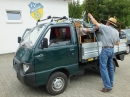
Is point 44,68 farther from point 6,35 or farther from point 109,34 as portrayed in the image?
point 6,35

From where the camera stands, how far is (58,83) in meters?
4.08

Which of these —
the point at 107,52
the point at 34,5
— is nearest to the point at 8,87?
the point at 107,52

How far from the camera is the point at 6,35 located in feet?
31.9

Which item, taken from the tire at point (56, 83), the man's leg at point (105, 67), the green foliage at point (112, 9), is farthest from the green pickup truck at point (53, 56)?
the green foliage at point (112, 9)

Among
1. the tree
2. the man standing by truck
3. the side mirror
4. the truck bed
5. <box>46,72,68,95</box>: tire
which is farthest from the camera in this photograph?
the tree

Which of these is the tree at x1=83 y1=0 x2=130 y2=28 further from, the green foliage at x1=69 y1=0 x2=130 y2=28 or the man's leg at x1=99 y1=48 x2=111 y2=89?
the man's leg at x1=99 y1=48 x2=111 y2=89

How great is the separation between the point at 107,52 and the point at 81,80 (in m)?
1.61

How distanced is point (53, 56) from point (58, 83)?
81 centimetres

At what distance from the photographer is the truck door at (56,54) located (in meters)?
3.72

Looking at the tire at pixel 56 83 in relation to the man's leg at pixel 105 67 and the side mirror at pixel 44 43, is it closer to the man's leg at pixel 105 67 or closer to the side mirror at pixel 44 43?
the side mirror at pixel 44 43

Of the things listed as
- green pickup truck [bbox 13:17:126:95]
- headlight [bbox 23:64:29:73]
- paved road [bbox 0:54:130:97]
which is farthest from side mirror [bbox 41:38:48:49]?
paved road [bbox 0:54:130:97]

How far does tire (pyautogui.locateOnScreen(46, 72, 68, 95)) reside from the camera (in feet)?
12.9

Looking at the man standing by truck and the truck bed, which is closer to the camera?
the man standing by truck

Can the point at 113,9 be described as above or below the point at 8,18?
above
